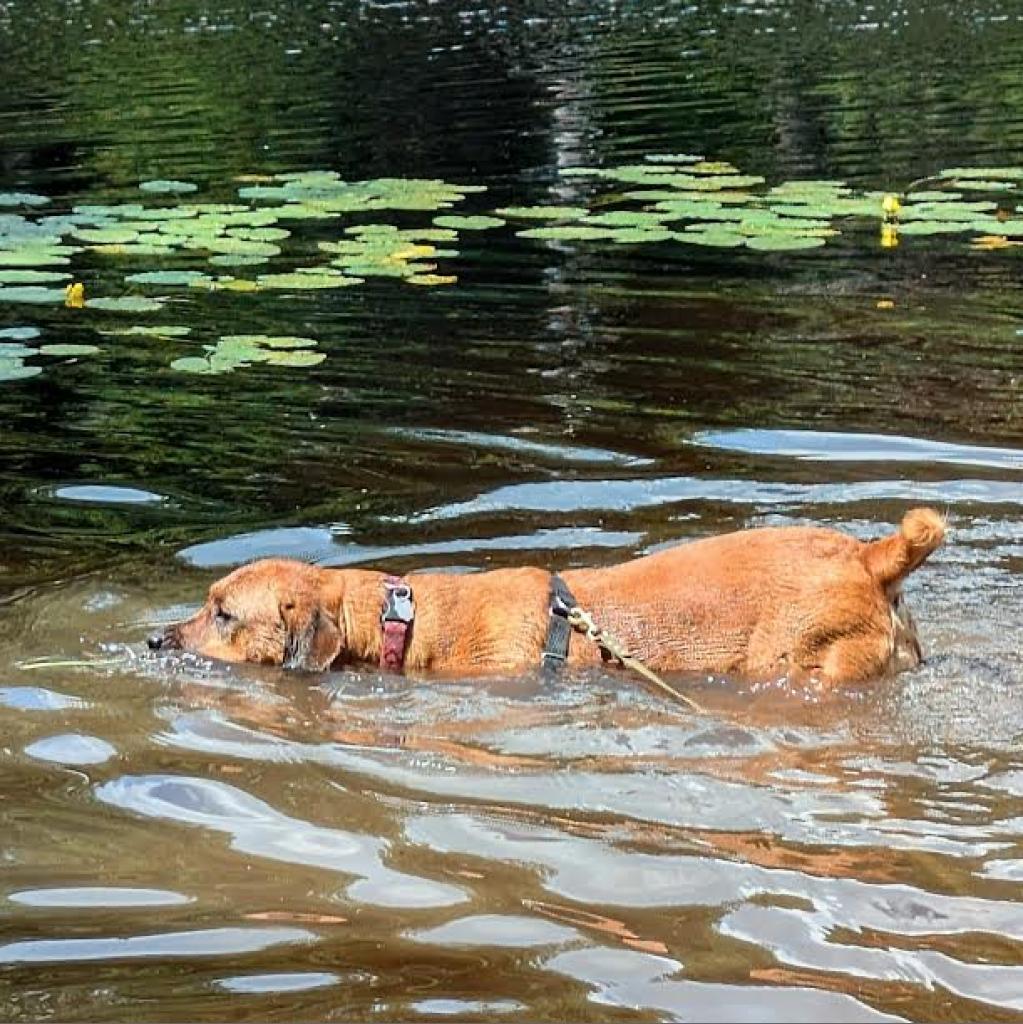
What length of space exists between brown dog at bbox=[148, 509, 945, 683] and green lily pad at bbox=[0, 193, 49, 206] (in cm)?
1141

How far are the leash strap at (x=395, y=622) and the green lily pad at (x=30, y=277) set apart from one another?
315 inches

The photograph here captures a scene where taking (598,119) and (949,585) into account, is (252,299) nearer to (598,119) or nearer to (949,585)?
(949,585)

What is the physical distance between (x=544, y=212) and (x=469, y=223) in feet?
2.79

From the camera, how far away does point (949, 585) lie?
319 inches

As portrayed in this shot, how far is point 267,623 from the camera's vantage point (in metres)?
7.41

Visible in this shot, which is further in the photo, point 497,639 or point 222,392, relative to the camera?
point 222,392

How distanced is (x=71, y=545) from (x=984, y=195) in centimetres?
1140

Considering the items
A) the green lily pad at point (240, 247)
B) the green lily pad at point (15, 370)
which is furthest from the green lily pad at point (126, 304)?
the green lily pad at point (240, 247)

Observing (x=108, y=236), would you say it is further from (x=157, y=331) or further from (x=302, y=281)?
(x=157, y=331)

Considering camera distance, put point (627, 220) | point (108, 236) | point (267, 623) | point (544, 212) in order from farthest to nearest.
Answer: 1. point (544, 212)
2. point (627, 220)
3. point (108, 236)
4. point (267, 623)

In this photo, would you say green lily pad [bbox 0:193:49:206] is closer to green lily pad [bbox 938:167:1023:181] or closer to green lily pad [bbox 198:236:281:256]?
green lily pad [bbox 198:236:281:256]

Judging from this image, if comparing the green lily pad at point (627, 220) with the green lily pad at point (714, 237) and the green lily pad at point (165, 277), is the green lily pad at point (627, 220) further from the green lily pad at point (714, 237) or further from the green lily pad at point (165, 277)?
the green lily pad at point (165, 277)

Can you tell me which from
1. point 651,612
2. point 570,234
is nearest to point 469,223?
point 570,234

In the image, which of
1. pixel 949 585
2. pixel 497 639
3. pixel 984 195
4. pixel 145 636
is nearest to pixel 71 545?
pixel 145 636
